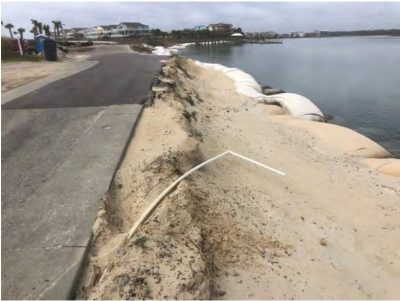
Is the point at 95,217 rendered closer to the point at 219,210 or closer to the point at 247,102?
the point at 219,210

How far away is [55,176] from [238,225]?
11.2 feet

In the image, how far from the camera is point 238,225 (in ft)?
21.0

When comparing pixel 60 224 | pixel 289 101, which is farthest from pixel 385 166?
pixel 60 224

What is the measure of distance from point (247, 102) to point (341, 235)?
11.9 metres

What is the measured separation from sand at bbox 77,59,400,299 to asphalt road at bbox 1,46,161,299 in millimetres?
294

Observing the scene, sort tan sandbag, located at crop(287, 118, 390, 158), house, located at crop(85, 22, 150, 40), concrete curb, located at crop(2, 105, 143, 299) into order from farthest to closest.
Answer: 1. house, located at crop(85, 22, 150, 40)
2. tan sandbag, located at crop(287, 118, 390, 158)
3. concrete curb, located at crop(2, 105, 143, 299)

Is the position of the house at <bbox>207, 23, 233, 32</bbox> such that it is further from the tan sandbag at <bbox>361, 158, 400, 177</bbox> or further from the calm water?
the tan sandbag at <bbox>361, 158, 400, 177</bbox>

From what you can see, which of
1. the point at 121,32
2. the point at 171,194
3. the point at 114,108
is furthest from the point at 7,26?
the point at 171,194

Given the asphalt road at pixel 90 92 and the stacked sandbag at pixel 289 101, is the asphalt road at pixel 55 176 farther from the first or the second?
the stacked sandbag at pixel 289 101

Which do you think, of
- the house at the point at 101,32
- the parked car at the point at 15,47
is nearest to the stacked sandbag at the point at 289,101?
the parked car at the point at 15,47

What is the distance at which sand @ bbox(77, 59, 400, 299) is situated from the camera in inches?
189

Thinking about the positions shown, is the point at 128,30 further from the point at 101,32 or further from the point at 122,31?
the point at 101,32

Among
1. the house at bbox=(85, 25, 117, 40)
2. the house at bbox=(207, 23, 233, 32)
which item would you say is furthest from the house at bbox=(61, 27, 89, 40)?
the house at bbox=(207, 23, 233, 32)

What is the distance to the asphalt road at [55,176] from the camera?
4.76 metres
